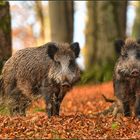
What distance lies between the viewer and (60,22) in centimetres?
2764

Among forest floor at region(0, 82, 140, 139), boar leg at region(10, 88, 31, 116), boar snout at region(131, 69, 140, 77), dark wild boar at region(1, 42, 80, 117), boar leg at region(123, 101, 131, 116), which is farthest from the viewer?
boar leg at region(10, 88, 31, 116)

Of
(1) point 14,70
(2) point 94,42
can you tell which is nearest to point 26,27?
(2) point 94,42

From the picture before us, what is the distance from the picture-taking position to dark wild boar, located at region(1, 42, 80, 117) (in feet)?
37.9

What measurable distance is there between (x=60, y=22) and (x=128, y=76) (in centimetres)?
1627

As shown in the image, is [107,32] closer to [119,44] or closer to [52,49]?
[119,44]

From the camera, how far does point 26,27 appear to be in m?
57.5

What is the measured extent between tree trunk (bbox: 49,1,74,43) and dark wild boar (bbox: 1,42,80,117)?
1466 cm

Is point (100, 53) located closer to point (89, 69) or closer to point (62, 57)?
point (89, 69)

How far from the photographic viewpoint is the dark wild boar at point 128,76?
11.6 metres

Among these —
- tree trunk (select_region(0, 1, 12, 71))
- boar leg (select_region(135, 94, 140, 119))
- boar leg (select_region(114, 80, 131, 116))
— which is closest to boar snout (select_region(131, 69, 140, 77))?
boar leg (select_region(114, 80, 131, 116))

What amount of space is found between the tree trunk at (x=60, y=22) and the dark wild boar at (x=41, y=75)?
14.7m

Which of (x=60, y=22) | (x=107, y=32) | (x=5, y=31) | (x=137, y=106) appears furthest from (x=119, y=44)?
(x=60, y=22)

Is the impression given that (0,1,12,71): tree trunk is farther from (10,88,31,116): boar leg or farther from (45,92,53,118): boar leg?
(45,92,53,118): boar leg

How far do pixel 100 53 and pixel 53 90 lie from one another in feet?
48.6
